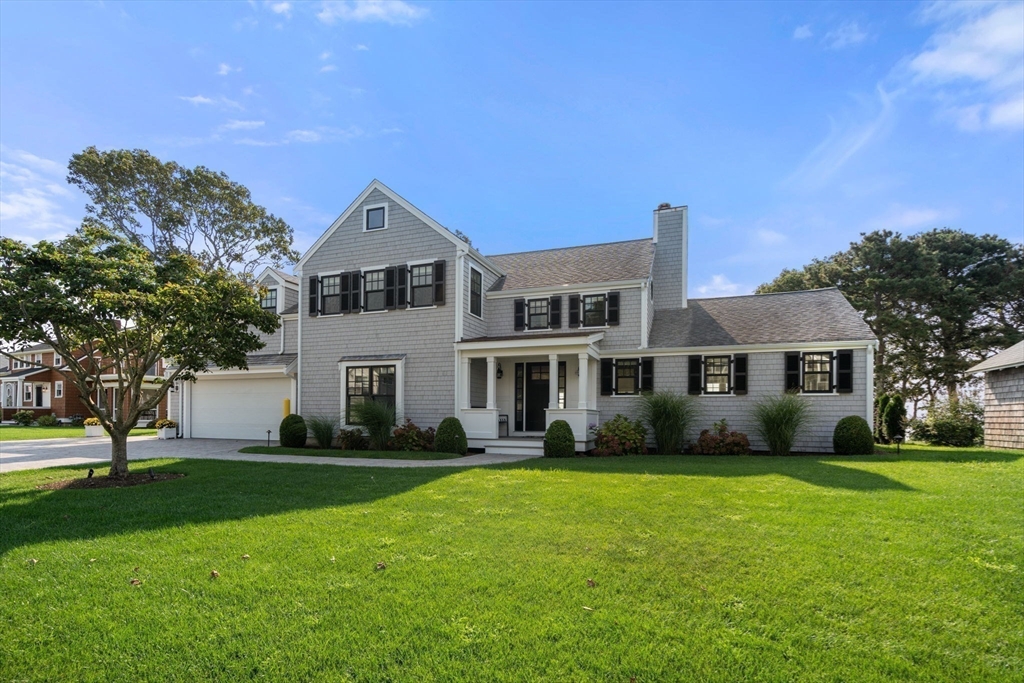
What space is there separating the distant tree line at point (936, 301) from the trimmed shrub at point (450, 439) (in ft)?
78.3

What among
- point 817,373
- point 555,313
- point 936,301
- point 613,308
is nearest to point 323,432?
point 555,313

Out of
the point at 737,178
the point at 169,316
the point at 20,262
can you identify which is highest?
the point at 737,178

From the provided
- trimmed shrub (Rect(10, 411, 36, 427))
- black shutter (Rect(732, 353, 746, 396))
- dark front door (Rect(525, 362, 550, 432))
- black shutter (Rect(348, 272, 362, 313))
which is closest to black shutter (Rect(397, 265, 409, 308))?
black shutter (Rect(348, 272, 362, 313))

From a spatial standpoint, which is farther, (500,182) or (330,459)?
(500,182)

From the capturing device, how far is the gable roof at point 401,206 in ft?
54.4

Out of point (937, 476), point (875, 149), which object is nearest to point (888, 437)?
point (937, 476)

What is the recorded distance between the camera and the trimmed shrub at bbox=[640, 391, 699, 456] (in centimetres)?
1473

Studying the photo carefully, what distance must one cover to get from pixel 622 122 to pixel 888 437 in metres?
15.4

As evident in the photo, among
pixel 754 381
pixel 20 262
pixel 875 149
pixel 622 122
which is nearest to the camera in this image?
pixel 20 262

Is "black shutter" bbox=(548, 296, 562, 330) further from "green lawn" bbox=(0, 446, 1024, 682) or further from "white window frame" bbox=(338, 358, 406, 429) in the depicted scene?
"green lawn" bbox=(0, 446, 1024, 682)

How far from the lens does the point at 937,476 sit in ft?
30.8

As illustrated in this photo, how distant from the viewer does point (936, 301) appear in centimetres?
2702

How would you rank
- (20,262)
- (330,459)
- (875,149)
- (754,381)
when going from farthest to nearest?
(754,381)
(330,459)
(875,149)
(20,262)

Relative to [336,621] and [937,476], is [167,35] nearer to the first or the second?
[336,621]
